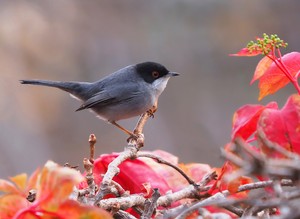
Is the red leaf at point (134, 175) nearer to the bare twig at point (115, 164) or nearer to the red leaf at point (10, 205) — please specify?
the bare twig at point (115, 164)

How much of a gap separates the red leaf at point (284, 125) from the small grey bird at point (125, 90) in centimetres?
130

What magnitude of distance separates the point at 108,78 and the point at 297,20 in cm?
363

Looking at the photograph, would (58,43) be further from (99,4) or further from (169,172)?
(169,172)

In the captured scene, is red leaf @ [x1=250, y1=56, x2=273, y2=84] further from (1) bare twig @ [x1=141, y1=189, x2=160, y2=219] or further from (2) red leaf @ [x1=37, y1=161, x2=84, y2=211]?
(2) red leaf @ [x1=37, y1=161, x2=84, y2=211]

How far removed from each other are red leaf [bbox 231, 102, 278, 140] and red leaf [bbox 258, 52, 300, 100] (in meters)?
0.04

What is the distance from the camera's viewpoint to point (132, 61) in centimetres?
494

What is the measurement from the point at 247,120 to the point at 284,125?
2.6 inches

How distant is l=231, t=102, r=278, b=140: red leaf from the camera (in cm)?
→ 73

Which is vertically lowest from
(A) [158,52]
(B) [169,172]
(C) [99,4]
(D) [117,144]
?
(D) [117,144]

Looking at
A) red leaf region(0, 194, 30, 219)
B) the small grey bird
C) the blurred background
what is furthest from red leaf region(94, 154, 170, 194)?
the blurred background

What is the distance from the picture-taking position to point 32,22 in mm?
5098

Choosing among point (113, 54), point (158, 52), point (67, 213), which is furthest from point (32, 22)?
point (67, 213)

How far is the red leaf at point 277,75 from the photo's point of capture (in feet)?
2.49

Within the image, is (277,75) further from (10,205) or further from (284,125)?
(10,205)
